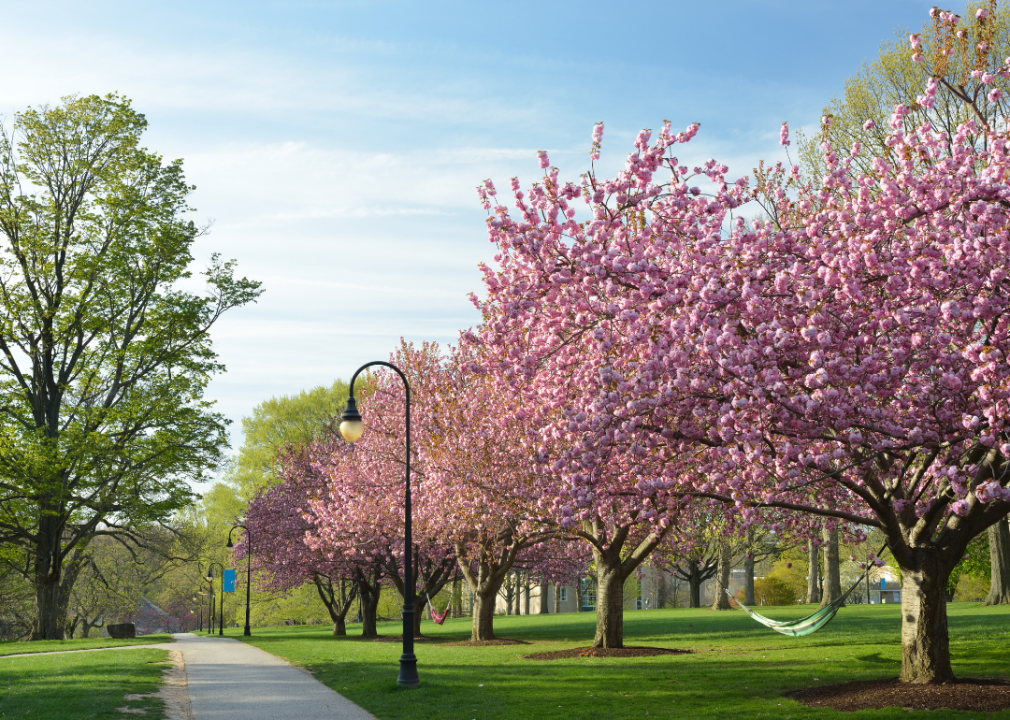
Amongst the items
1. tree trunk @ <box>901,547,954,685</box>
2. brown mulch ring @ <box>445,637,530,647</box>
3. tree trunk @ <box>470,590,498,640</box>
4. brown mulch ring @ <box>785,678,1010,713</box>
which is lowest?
brown mulch ring @ <box>445,637,530,647</box>

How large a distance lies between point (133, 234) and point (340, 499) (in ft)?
40.7

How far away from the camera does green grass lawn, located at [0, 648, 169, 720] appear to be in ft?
40.0

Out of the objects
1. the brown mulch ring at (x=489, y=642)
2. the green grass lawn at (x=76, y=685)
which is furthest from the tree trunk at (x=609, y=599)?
the green grass lawn at (x=76, y=685)

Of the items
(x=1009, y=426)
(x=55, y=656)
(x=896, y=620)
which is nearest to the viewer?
(x=1009, y=426)

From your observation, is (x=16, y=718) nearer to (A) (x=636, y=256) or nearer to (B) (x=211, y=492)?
(A) (x=636, y=256)

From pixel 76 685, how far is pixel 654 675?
33.0ft

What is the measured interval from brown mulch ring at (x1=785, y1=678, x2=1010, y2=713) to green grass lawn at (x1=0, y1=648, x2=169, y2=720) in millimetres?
9178

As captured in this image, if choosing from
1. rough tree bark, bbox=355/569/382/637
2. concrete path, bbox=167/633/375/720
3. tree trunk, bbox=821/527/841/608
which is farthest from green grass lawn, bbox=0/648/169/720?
tree trunk, bbox=821/527/841/608

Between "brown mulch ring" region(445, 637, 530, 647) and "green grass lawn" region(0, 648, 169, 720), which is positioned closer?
"green grass lawn" region(0, 648, 169, 720)

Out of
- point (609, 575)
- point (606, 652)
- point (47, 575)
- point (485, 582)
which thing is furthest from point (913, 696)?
point (47, 575)

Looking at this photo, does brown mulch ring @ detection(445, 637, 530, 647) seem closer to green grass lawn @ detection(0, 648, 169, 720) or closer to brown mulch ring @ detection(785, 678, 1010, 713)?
green grass lawn @ detection(0, 648, 169, 720)

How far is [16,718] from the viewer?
11.7 metres

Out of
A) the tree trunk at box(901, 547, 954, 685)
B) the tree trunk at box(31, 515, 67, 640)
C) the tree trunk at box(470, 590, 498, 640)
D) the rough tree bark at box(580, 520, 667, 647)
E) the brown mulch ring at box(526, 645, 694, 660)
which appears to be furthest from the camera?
the tree trunk at box(31, 515, 67, 640)

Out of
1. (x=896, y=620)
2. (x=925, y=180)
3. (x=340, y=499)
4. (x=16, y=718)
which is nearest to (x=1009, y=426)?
(x=925, y=180)
